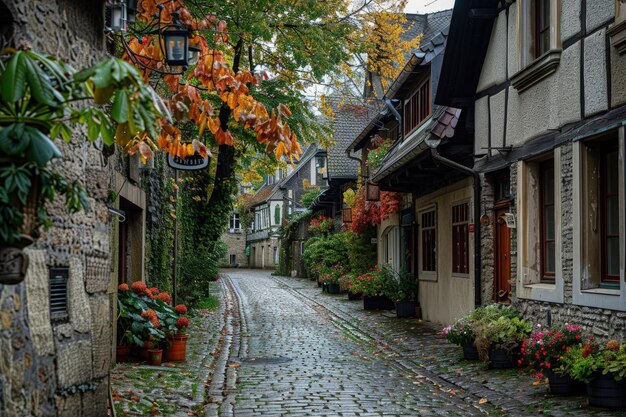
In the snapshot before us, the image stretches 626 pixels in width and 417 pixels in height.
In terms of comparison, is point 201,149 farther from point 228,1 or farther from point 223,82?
point 228,1

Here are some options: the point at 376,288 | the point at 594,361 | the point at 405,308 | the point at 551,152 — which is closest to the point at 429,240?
the point at 405,308

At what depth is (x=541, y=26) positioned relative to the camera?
10891mm

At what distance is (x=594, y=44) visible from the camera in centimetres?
896

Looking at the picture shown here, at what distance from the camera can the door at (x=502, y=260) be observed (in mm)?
12469

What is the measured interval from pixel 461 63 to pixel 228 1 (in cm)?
398

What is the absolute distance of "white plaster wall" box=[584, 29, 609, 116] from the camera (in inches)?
Answer: 342

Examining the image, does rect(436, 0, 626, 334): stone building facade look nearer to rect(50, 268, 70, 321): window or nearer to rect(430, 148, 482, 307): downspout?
rect(430, 148, 482, 307): downspout

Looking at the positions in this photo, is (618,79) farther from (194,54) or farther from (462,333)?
(194,54)

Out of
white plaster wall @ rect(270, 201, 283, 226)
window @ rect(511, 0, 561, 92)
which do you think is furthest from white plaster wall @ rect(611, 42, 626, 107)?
white plaster wall @ rect(270, 201, 283, 226)

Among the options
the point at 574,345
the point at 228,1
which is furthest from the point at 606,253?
the point at 228,1

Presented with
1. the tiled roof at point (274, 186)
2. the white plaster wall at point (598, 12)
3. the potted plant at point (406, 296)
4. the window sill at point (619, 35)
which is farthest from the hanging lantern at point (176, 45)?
the tiled roof at point (274, 186)

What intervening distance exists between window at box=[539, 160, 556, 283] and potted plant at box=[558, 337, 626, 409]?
283 centimetres

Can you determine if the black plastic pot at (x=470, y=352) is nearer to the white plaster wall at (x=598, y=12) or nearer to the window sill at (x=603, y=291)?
the window sill at (x=603, y=291)

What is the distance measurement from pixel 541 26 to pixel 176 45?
5430 millimetres
